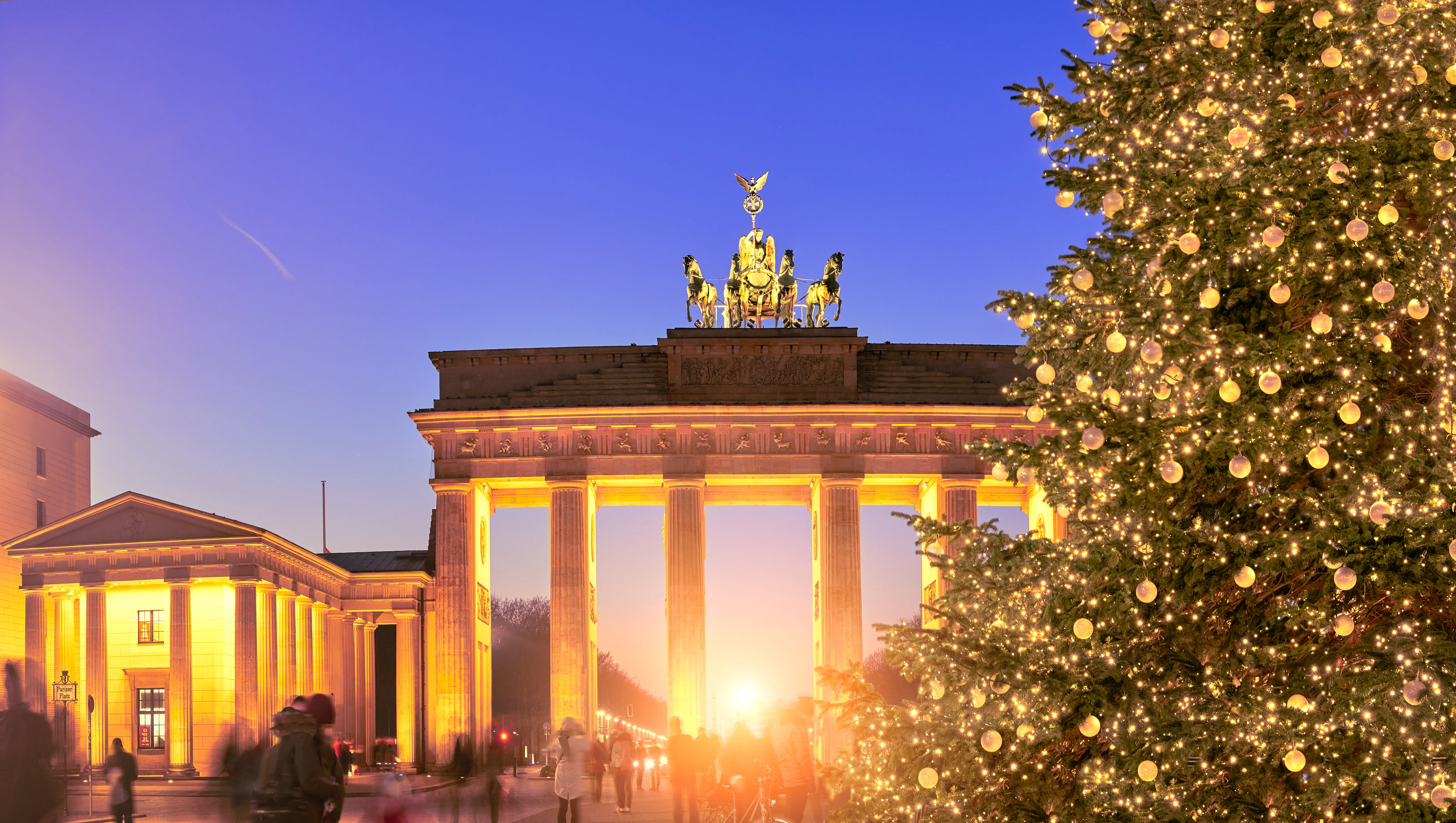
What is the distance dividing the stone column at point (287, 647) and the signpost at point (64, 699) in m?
7.13

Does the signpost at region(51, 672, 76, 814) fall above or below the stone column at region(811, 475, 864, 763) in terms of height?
below

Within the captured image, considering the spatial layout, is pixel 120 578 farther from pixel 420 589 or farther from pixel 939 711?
pixel 939 711

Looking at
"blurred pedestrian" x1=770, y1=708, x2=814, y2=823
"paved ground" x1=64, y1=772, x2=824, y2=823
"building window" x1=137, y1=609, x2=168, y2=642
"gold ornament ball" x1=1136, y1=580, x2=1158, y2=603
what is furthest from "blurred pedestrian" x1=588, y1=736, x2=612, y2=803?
"building window" x1=137, y1=609, x2=168, y2=642

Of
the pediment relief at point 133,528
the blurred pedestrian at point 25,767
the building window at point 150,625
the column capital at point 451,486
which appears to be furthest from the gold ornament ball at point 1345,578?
the building window at point 150,625

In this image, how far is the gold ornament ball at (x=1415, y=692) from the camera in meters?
6.36

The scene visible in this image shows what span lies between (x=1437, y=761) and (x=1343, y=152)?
3.42 meters

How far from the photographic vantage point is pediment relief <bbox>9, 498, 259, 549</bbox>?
47375 millimetres

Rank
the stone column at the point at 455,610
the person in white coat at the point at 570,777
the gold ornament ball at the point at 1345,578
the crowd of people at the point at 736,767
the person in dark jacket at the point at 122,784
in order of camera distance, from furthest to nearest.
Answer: the stone column at the point at 455,610 → the person in dark jacket at the point at 122,784 → the person in white coat at the point at 570,777 → the crowd of people at the point at 736,767 → the gold ornament ball at the point at 1345,578

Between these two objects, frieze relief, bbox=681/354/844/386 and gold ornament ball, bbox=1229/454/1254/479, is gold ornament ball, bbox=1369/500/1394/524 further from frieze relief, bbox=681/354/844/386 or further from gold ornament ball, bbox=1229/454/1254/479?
frieze relief, bbox=681/354/844/386

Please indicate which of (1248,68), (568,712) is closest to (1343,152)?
(1248,68)

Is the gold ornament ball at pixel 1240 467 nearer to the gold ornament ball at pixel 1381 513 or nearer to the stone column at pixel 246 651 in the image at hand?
the gold ornament ball at pixel 1381 513

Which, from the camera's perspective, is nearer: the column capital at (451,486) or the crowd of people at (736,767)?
the crowd of people at (736,767)

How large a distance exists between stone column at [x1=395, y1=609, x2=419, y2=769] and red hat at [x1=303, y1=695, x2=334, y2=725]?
40407 mm

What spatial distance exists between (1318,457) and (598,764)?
59.9 feet
